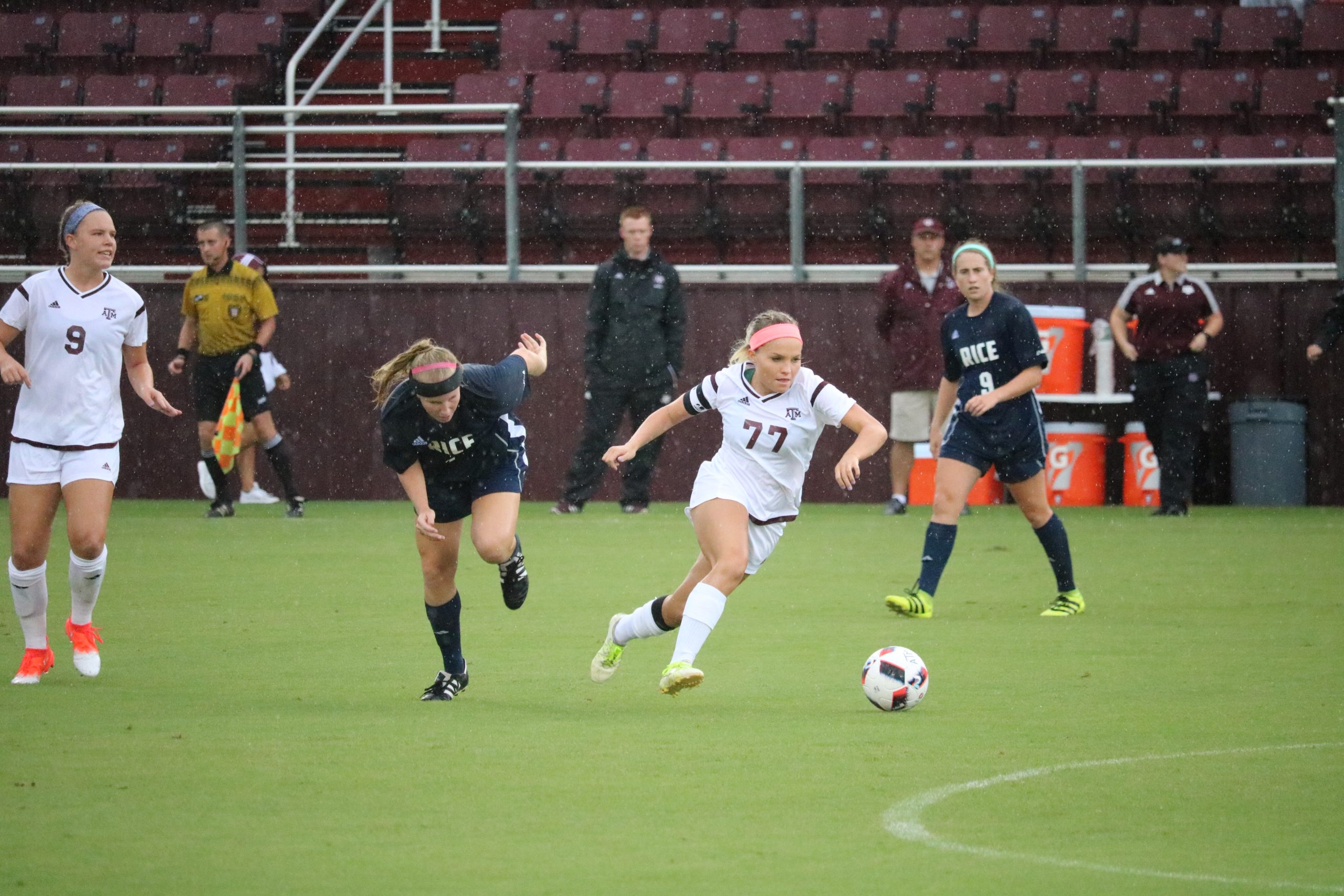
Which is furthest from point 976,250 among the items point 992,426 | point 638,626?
point 638,626

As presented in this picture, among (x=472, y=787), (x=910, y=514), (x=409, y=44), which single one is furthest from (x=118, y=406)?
(x=409, y=44)

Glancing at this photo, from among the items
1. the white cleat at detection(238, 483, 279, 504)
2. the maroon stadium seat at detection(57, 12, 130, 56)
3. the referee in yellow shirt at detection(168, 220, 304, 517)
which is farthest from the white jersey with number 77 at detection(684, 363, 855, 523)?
the maroon stadium seat at detection(57, 12, 130, 56)

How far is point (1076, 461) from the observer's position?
17656 millimetres

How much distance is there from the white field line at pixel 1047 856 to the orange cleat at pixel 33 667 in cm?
425

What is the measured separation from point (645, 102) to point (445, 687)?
586 inches

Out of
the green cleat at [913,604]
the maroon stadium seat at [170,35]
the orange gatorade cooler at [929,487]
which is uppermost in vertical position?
the maroon stadium seat at [170,35]

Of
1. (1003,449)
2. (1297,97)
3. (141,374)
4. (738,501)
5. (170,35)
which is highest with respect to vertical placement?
(170,35)

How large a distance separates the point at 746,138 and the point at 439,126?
14.2 ft

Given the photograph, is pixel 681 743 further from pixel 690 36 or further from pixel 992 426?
pixel 690 36

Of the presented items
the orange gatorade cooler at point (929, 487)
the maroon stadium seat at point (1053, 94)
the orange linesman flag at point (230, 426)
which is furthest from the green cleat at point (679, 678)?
the maroon stadium seat at point (1053, 94)

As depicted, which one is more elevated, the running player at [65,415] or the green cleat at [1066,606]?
the running player at [65,415]

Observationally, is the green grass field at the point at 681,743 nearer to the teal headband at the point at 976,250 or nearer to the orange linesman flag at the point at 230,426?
the teal headband at the point at 976,250

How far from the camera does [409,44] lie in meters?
24.8

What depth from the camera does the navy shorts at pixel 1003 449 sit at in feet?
33.6
